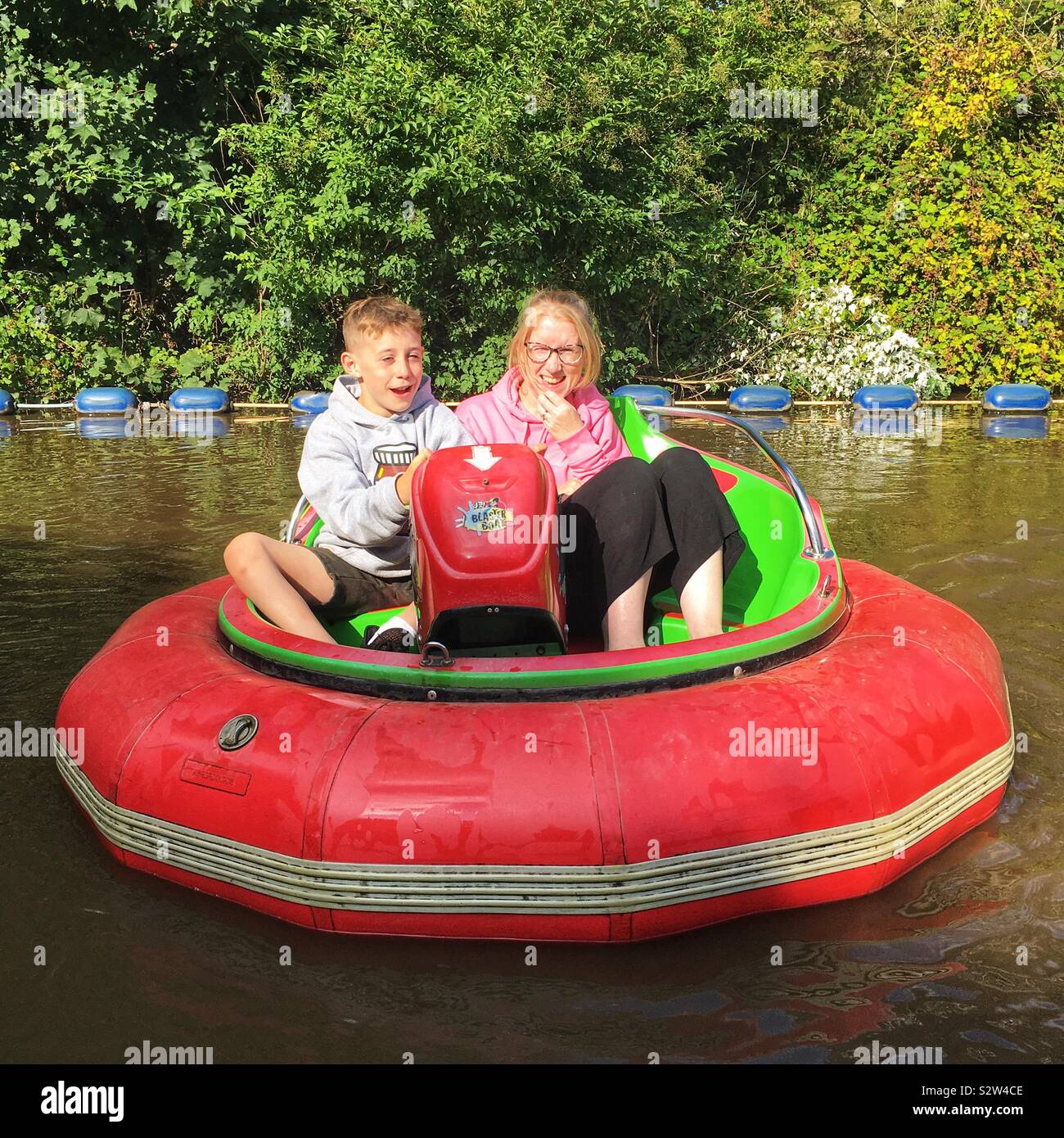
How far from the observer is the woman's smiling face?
3.61 m

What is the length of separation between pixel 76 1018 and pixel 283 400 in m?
10.8

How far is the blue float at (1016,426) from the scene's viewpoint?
10.2 m

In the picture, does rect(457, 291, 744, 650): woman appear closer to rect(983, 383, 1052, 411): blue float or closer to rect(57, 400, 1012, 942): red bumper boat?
rect(57, 400, 1012, 942): red bumper boat

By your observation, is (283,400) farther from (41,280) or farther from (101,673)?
(101,673)

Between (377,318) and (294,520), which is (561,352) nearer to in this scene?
(377,318)

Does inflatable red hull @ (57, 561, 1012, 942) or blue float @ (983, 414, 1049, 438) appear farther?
blue float @ (983, 414, 1049, 438)

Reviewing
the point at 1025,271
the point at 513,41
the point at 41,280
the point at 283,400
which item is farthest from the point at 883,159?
the point at 41,280

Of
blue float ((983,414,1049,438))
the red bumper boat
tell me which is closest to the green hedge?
blue float ((983,414,1049,438))

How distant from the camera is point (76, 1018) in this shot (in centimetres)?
236

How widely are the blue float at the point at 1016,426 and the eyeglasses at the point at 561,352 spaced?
24.3ft

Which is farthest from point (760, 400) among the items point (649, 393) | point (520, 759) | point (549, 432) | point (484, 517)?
point (520, 759)

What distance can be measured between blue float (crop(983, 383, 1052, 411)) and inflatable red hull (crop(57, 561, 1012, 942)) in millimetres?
9334

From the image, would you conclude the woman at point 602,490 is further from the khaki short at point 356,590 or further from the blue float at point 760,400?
the blue float at point 760,400

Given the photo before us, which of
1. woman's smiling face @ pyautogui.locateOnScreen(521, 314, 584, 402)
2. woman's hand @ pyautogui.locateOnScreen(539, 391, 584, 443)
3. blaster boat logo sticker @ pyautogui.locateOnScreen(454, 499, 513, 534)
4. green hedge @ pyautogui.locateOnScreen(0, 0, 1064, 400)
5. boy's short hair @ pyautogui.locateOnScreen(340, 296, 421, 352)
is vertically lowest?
blaster boat logo sticker @ pyautogui.locateOnScreen(454, 499, 513, 534)
